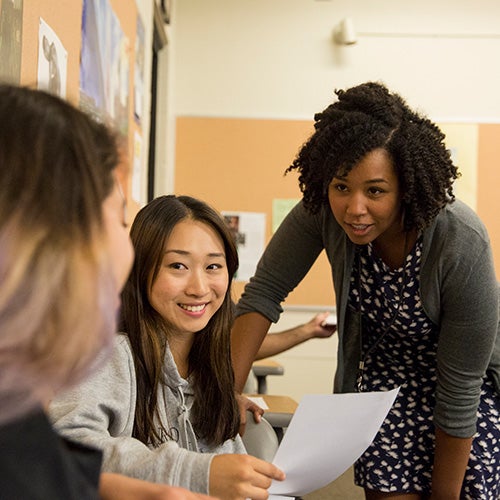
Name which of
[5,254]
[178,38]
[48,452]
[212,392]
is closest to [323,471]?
[212,392]

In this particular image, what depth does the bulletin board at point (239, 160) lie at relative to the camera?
4047 millimetres

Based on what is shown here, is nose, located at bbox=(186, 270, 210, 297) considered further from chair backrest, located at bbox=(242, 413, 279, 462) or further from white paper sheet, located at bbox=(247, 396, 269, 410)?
white paper sheet, located at bbox=(247, 396, 269, 410)

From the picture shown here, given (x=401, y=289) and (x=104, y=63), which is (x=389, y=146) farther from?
(x=104, y=63)

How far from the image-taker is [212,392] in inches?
48.2

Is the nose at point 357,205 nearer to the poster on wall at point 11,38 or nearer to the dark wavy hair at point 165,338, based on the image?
the dark wavy hair at point 165,338

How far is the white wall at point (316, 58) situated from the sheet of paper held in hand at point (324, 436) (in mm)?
2972

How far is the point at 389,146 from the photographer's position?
122 centimetres

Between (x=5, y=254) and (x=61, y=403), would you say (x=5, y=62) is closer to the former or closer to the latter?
(x=61, y=403)

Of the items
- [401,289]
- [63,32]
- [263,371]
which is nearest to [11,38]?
[63,32]

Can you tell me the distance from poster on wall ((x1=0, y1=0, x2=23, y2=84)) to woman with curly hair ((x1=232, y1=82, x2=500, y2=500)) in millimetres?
557

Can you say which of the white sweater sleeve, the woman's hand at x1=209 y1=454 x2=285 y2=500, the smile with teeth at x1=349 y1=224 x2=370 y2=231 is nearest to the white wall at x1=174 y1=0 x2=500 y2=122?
the smile with teeth at x1=349 y1=224 x2=370 y2=231

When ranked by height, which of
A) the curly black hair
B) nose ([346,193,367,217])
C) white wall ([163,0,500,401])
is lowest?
nose ([346,193,367,217])

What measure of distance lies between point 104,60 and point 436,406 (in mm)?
1267

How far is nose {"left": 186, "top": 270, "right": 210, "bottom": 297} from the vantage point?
1.16m
